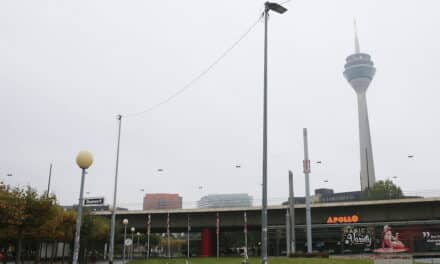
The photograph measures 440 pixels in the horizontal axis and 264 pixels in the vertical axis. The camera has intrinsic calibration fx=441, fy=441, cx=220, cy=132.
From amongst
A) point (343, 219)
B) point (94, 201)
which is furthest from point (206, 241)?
point (94, 201)

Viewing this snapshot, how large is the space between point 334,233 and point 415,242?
11466 millimetres

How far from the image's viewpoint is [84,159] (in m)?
14.9

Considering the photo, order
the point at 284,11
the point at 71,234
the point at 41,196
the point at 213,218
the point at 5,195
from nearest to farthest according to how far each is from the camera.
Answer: the point at 284,11 < the point at 5,195 < the point at 41,196 < the point at 71,234 < the point at 213,218

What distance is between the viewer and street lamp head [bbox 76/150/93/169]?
14891 mm

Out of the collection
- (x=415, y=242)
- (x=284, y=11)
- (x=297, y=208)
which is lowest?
(x=415, y=242)

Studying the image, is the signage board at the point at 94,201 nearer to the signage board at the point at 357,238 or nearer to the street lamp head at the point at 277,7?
the street lamp head at the point at 277,7

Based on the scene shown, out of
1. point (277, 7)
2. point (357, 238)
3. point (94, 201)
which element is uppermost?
point (277, 7)

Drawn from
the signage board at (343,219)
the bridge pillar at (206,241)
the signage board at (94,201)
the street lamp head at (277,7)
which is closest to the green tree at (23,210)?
the signage board at (94,201)

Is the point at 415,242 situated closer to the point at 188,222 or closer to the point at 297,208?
the point at 297,208

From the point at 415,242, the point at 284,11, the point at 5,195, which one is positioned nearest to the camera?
the point at 284,11

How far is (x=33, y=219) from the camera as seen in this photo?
100ft

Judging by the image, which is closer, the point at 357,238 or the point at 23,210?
the point at 23,210

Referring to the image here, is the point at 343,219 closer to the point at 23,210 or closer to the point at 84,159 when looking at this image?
the point at 23,210

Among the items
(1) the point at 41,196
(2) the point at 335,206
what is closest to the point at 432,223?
(2) the point at 335,206
